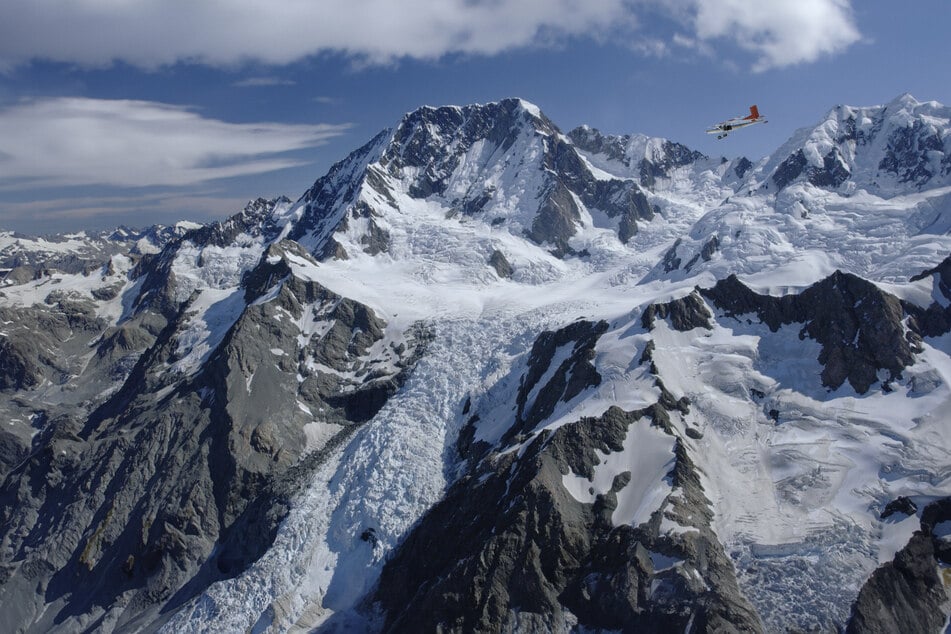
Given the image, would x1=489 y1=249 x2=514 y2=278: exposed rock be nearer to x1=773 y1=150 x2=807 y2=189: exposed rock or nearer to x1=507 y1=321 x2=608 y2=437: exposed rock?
x1=507 y1=321 x2=608 y2=437: exposed rock

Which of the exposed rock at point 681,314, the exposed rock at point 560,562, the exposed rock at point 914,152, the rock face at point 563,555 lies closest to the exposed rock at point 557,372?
the exposed rock at point 681,314

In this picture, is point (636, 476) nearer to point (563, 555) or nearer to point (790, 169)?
point (563, 555)

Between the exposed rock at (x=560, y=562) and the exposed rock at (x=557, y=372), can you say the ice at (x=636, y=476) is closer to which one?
the exposed rock at (x=560, y=562)

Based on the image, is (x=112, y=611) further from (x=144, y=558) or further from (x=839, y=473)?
(x=839, y=473)

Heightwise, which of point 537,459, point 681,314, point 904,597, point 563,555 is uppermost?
point 681,314

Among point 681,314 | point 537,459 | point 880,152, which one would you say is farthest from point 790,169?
point 537,459
